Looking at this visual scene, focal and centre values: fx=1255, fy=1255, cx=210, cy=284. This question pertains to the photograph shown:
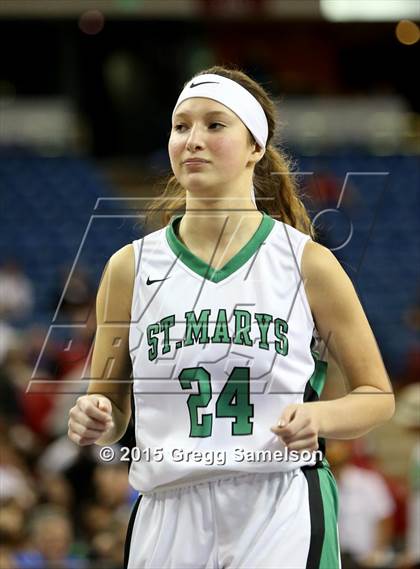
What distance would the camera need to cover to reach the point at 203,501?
2980mm

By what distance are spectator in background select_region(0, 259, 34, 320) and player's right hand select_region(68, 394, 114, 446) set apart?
353 inches

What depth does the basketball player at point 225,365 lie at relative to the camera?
2.95m

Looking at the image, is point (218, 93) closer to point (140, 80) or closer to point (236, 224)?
point (236, 224)

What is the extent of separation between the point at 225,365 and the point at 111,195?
13703mm

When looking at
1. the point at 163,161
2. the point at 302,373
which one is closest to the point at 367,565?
the point at 302,373

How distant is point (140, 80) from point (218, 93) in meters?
17.1

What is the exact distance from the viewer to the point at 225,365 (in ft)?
9.82

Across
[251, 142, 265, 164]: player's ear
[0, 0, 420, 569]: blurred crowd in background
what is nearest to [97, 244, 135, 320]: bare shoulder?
[251, 142, 265, 164]: player's ear

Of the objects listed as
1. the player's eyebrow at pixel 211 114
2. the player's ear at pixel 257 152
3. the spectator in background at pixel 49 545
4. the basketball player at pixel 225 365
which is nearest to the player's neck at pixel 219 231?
the basketball player at pixel 225 365

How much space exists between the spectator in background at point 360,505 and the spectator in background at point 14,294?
204 inches

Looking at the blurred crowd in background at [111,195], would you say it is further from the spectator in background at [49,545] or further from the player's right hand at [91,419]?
the player's right hand at [91,419]

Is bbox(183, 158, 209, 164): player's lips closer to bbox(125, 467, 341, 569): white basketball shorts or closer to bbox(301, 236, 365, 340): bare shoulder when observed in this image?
bbox(301, 236, 365, 340): bare shoulder

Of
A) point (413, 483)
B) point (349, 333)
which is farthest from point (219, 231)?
point (413, 483)

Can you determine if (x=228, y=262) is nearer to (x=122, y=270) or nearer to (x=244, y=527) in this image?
(x=122, y=270)
